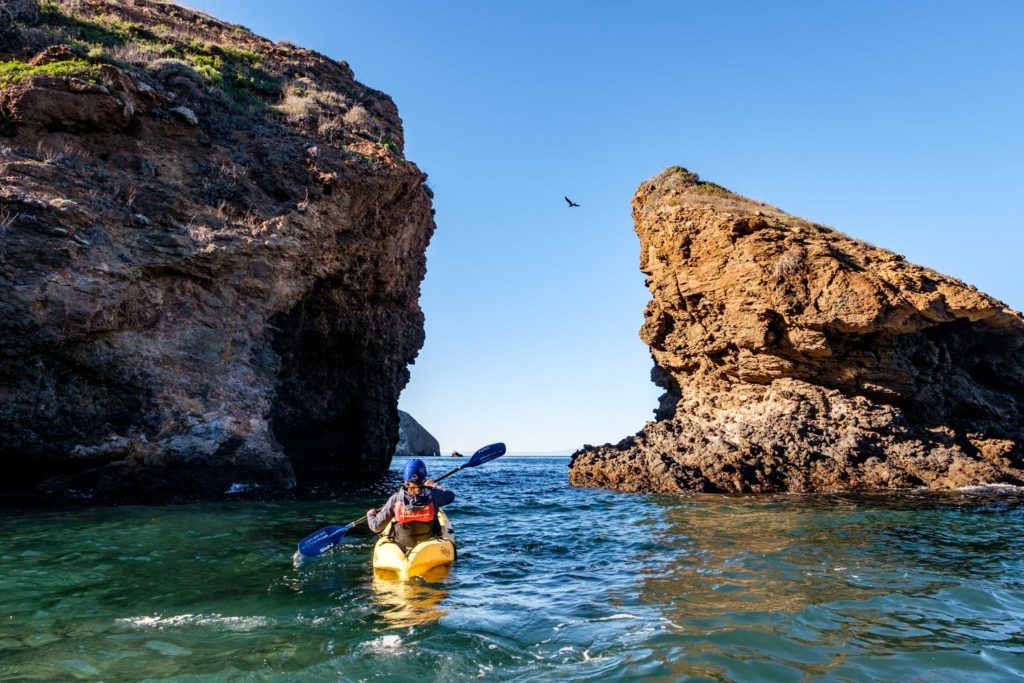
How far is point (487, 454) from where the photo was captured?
13711 millimetres

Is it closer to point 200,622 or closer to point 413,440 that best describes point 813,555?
point 200,622

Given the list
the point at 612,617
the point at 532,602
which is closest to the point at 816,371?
the point at 532,602

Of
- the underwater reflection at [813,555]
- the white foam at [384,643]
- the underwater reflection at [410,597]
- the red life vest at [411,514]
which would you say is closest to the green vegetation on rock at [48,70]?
the red life vest at [411,514]

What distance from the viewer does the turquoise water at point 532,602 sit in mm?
4832

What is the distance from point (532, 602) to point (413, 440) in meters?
87.2

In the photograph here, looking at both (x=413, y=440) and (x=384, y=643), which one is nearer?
(x=384, y=643)

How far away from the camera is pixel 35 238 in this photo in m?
13.4

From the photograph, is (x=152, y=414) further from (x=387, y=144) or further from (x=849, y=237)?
(x=849, y=237)

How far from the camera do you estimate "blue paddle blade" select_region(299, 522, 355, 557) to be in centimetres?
889

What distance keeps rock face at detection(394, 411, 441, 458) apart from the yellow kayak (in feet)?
272

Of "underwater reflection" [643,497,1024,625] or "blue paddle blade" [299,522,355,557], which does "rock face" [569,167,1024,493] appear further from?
"blue paddle blade" [299,522,355,557]

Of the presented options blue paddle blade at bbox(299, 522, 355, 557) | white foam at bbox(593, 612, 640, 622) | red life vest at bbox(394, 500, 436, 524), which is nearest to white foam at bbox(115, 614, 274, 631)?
blue paddle blade at bbox(299, 522, 355, 557)

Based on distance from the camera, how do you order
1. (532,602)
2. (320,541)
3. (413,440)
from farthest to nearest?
(413,440) < (320,541) < (532,602)

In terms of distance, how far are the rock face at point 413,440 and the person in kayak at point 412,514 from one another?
269 ft
